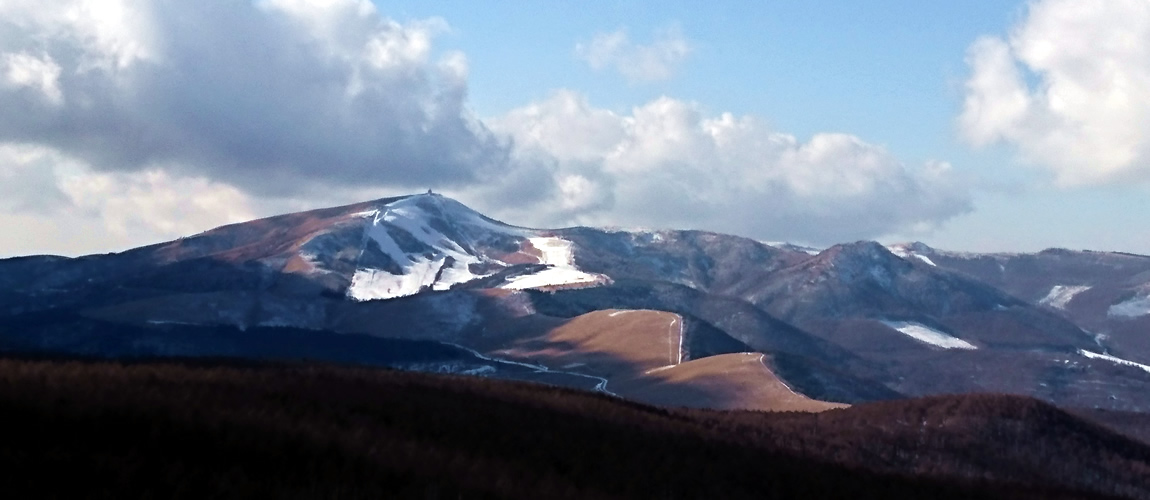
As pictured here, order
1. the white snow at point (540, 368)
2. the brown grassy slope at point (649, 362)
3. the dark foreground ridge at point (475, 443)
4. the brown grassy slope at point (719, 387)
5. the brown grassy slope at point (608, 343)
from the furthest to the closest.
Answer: the brown grassy slope at point (608, 343) < the white snow at point (540, 368) < the brown grassy slope at point (649, 362) < the brown grassy slope at point (719, 387) < the dark foreground ridge at point (475, 443)

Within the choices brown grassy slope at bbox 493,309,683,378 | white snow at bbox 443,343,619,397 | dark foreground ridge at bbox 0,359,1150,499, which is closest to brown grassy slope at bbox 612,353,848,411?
white snow at bbox 443,343,619,397

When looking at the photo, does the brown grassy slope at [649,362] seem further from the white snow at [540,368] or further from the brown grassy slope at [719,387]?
the white snow at [540,368]

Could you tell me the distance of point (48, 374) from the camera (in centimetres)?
2417

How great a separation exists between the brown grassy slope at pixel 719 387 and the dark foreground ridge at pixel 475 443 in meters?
57.2

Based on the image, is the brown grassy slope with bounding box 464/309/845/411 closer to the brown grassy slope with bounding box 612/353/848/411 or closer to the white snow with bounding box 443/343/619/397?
A: the brown grassy slope with bounding box 612/353/848/411

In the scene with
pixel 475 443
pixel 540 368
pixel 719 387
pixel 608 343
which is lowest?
pixel 475 443

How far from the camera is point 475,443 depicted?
2777 centimetres

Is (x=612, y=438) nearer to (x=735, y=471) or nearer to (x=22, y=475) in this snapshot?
(x=735, y=471)

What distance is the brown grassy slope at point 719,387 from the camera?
113m

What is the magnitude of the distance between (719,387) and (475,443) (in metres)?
93.9

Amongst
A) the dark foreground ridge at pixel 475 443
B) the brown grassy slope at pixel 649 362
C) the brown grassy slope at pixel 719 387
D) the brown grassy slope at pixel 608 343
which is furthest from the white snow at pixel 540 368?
the dark foreground ridge at pixel 475 443

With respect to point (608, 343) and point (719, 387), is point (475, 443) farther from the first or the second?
point (608, 343)

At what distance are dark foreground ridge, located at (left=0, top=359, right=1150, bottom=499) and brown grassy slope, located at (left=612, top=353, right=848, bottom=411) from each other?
5719cm

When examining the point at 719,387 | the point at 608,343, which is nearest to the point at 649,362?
the point at 608,343
